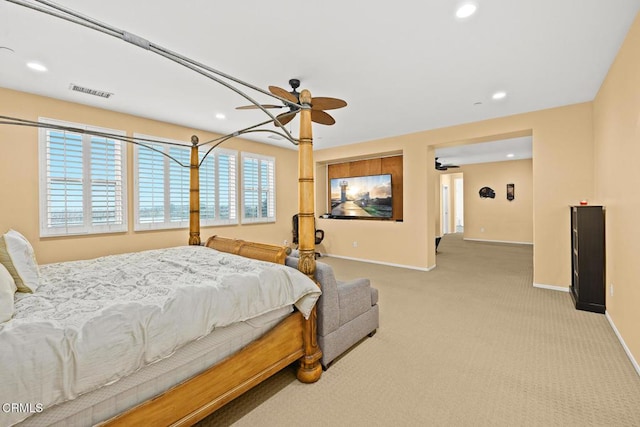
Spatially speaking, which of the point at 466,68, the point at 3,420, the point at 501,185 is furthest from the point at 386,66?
the point at 501,185

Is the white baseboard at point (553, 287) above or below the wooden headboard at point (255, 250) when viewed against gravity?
below

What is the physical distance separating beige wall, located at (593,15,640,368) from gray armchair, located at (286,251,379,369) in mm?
2078

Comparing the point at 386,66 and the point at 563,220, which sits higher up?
the point at 386,66

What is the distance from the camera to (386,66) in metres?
2.89

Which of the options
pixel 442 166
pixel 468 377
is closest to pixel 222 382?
pixel 468 377

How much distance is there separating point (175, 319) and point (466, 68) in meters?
3.41

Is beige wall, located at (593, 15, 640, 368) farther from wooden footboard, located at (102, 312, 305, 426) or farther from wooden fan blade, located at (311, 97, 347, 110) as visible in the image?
wooden footboard, located at (102, 312, 305, 426)

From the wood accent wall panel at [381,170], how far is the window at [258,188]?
182 centimetres

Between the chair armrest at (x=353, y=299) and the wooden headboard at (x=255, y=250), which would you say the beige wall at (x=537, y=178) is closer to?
the chair armrest at (x=353, y=299)

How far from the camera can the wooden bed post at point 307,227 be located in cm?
214

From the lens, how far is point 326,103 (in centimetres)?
292

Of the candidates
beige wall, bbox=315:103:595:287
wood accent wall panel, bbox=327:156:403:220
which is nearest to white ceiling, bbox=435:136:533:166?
wood accent wall panel, bbox=327:156:403:220

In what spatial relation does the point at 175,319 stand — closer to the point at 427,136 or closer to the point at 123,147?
the point at 123,147

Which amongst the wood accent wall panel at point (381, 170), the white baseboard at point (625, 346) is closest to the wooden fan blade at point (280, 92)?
the white baseboard at point (625, 346)
